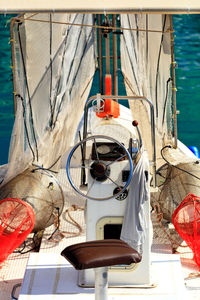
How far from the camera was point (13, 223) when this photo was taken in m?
4.89

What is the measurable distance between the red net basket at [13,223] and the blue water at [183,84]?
3.53m

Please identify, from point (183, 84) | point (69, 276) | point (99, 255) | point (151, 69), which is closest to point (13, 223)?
point (69, 276)

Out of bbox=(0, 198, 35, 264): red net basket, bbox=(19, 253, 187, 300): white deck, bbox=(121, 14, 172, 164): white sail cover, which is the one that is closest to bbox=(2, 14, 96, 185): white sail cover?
bbox=(0, 198, 35, 264): red net basket

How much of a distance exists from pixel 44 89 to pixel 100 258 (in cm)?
292

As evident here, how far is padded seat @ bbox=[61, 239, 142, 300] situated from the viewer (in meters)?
2.90

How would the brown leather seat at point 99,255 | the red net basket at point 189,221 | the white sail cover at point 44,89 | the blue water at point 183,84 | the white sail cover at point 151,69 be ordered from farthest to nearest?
the blue water at point 183,84 < the white sail cover at point 151,69 < the white sail cover at point 44,89 < the red net basket at point 189,221 < the brown leather seat at point 99,255

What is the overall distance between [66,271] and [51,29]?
8.10 feet

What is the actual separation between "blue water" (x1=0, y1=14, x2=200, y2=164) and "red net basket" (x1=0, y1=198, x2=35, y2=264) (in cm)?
353

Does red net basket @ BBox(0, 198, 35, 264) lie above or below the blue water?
below

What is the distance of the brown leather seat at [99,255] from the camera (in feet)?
9.49

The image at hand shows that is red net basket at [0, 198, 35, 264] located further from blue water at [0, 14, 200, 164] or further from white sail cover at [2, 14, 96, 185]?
blue water at [0, 14, 200, 164]

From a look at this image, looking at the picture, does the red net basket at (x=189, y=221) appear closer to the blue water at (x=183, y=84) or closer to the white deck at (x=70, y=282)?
the white deck at (x=70, y=282)
